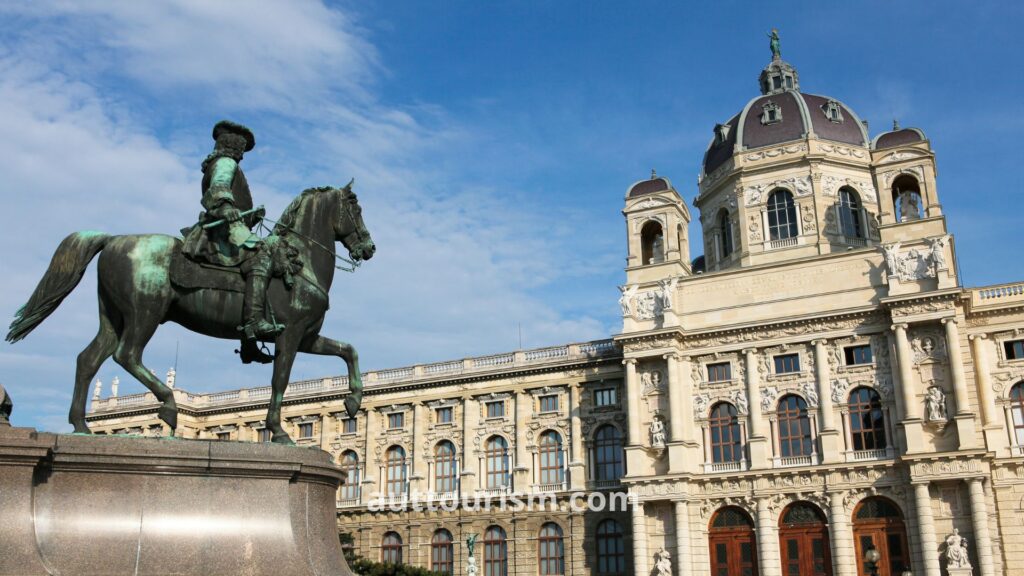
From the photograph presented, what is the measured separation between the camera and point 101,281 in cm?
959

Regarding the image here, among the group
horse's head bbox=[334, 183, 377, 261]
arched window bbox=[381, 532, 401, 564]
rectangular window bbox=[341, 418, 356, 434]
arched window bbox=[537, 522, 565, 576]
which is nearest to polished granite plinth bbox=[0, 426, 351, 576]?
horse's head bbox=[334, 183, 377, 261]

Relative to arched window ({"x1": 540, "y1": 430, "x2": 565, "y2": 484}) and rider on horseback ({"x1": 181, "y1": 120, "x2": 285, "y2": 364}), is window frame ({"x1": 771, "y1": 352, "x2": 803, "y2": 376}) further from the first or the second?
rider on horseback ({"x1": 181, "y1": 120, "x2": 285, "y2": 364})

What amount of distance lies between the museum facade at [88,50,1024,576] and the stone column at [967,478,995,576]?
70 millimetres

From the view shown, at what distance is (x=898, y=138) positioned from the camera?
4628cm

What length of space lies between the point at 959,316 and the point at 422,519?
28.7m

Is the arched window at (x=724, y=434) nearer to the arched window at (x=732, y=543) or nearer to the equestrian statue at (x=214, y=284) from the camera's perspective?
the arched window at (x=732, y=543)

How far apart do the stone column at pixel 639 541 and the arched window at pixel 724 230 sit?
15.6 metres

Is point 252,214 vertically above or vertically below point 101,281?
above

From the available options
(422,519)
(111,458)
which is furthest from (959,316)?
(111,458)

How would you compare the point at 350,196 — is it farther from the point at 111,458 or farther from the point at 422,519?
the point at 422,519

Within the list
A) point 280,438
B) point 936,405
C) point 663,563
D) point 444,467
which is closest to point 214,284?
point 280,438

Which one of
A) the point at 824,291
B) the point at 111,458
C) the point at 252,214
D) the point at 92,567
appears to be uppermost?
the point at 824,291

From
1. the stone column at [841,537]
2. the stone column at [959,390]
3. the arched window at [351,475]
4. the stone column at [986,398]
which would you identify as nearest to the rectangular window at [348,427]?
the arched window at [351,475]

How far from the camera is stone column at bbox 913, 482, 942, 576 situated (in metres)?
37.4
